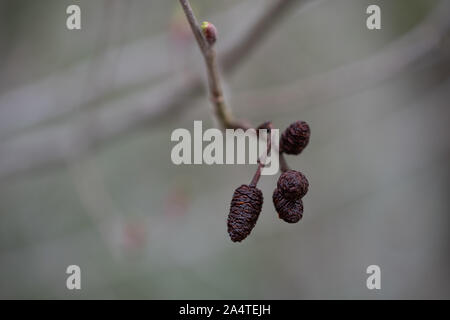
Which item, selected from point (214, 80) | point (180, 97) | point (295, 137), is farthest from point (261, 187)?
point (295, 137)

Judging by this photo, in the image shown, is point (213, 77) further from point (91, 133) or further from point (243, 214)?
point (91, 133)

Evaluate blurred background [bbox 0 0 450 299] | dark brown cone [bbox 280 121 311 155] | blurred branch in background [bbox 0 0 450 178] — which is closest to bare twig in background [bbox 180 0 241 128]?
dark brown cone [bbox 280 121 311 155]

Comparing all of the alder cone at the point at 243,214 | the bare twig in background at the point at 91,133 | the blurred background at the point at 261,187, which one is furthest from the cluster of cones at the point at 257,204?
the blurred background at the point at 261,187

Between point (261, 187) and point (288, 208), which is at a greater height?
point (261, 187)

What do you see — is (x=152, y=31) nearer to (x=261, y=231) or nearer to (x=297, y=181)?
(x=261, y=231)

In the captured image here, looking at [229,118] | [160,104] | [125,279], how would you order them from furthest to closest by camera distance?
[125,279] → [160,104] → [229,118]
